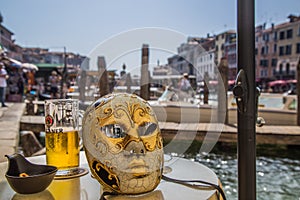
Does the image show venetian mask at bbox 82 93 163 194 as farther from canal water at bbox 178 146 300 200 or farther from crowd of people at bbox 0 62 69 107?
crowd of people at bbox 0 62 69 107

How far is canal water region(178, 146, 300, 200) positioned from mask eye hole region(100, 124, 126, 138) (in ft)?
5.38

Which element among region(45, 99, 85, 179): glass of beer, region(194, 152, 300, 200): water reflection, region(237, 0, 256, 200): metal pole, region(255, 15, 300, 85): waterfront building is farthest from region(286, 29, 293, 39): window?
region(45, 99, 85, 179): glass of beer

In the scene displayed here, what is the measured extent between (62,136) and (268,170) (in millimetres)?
3316

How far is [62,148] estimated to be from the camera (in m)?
0.70

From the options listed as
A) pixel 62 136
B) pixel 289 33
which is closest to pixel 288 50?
pixel 289 33

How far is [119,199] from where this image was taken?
0.57m

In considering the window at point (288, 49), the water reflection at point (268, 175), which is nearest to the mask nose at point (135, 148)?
the water reflection at point (268, 175)

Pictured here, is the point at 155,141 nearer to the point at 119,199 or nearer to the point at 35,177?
the point at 119,199

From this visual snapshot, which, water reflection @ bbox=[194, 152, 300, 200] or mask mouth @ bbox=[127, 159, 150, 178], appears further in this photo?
water reflection @ bbox=[194, 152, 300, 200]

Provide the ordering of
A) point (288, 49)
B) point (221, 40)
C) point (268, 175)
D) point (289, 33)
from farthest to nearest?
1. point (288, 49)
2. point (289, 33)
3. point (221, 40)
4. point (268, 175)

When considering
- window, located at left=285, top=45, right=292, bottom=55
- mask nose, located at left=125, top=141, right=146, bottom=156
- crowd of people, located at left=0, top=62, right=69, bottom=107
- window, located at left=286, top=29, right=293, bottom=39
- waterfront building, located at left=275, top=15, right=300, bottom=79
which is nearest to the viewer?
mask nose, located at left=125, top=141, right=146, bottom=156

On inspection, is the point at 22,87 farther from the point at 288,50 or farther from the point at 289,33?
the point at 288,50

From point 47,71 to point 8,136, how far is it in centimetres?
1427

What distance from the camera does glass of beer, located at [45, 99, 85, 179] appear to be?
27.7 inches
